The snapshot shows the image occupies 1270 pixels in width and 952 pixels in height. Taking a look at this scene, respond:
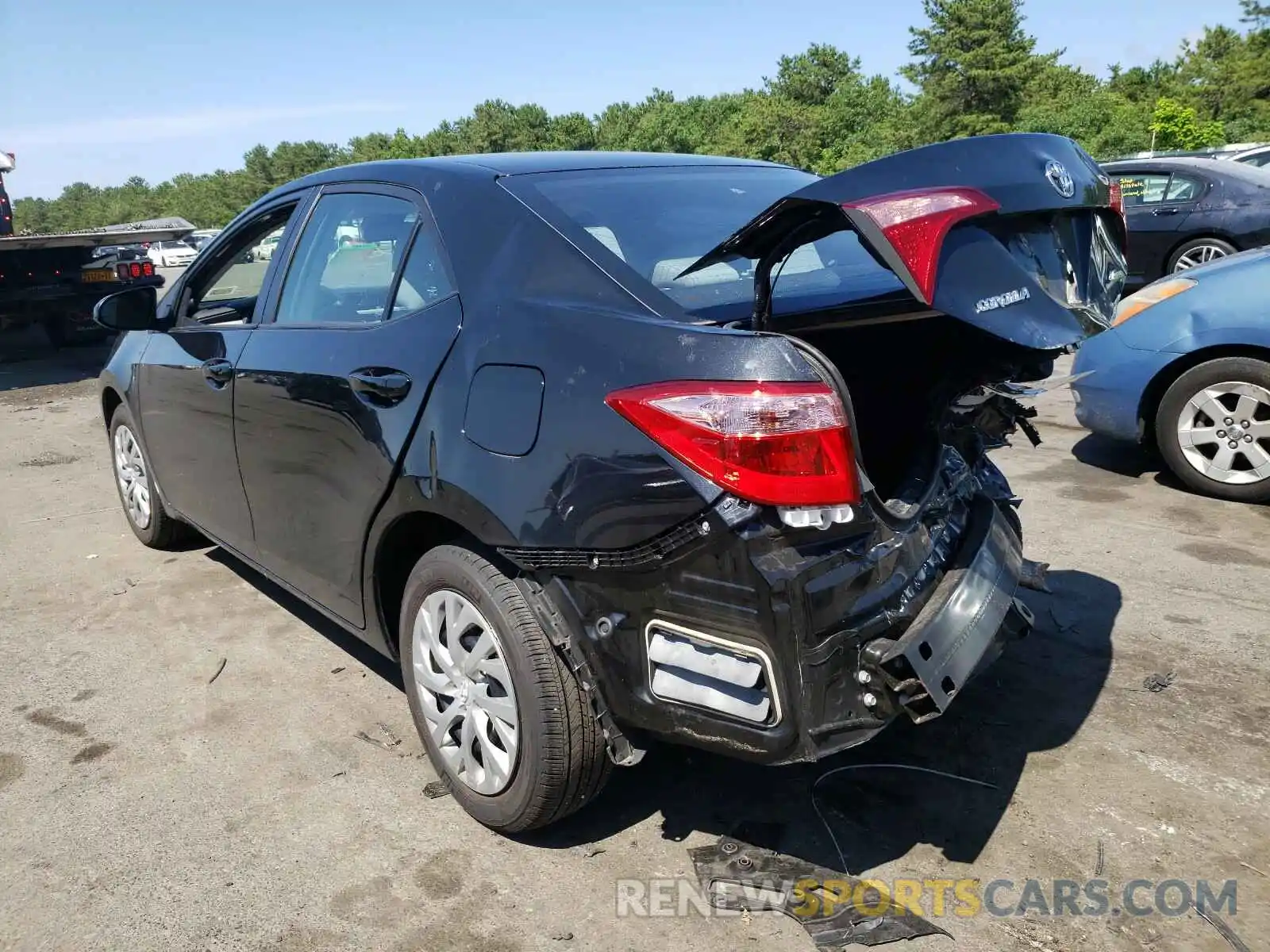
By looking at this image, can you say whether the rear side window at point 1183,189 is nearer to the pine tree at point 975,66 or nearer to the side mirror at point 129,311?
the side mirror at point 129,311

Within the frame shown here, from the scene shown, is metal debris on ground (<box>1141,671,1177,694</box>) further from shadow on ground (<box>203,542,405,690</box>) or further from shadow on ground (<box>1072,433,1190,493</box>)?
shadow on ground (<box>203,542,405,690</box>)

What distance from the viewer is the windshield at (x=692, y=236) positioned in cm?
258

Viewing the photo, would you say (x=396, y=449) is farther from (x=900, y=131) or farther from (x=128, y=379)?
(x=900, y=131)

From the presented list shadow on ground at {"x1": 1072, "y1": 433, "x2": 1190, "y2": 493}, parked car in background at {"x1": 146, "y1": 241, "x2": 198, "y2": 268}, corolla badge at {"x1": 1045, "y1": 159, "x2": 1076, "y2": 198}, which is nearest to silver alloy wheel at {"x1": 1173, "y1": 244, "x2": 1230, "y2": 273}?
shadow on ground at {"x1": 1072, "y1": 433, "x2": 1190, "y2": 493}

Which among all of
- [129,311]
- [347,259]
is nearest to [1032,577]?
[347,259]

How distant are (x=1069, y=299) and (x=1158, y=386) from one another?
3.52 metres

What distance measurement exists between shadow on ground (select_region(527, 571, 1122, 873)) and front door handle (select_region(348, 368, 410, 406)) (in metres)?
1.28

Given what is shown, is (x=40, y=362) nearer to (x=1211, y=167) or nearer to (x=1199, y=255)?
(x=1199, y=255)

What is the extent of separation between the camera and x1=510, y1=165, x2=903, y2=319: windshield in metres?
2.58

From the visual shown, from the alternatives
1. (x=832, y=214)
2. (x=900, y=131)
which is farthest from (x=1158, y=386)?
(x=900, y=131)

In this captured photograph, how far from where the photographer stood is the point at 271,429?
345 cm

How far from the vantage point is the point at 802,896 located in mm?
2482

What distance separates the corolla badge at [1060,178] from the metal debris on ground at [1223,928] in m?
1.70

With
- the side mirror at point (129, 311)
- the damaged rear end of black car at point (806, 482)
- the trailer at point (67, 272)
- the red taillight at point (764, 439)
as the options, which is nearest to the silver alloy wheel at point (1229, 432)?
the damaged rear end of black car at point (806, 482)
